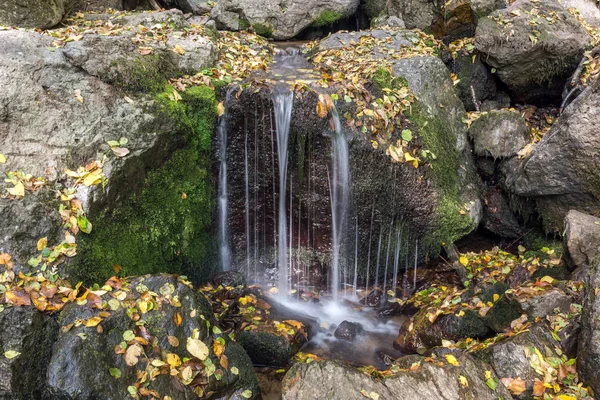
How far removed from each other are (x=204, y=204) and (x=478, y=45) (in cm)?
568

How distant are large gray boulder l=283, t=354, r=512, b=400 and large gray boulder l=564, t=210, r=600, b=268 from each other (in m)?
2.13

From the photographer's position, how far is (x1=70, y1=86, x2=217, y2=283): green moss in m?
4.57

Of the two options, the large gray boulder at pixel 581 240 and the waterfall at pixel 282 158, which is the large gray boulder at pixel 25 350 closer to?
the waterfall at pixel 282 158

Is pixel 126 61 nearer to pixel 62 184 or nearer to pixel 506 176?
pixel 62 184

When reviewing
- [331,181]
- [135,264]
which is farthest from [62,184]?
→ [331,181]

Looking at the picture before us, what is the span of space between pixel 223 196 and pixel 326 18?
516cm

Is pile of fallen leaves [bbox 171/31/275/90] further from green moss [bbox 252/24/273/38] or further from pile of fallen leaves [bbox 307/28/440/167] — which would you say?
pile of fallen leaves [bbox 307/28/440/167]

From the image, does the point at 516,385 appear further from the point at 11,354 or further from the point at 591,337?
the point at 11,354

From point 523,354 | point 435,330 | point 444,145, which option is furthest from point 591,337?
point 444,145

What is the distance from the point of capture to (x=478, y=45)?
7828mm

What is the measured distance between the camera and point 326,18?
30.6 feet

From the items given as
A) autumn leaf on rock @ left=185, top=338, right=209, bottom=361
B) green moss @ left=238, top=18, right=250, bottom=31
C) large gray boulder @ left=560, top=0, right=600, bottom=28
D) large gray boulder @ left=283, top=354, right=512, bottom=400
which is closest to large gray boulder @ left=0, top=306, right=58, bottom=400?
autumn leaf on rock @ left=185, top=338, right=209, bottom=361

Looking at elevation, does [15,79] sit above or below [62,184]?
above

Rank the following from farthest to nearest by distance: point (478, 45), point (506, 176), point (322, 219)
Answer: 1. point (478, 45)
2. point (506, 176)
3. point (322, 219)
